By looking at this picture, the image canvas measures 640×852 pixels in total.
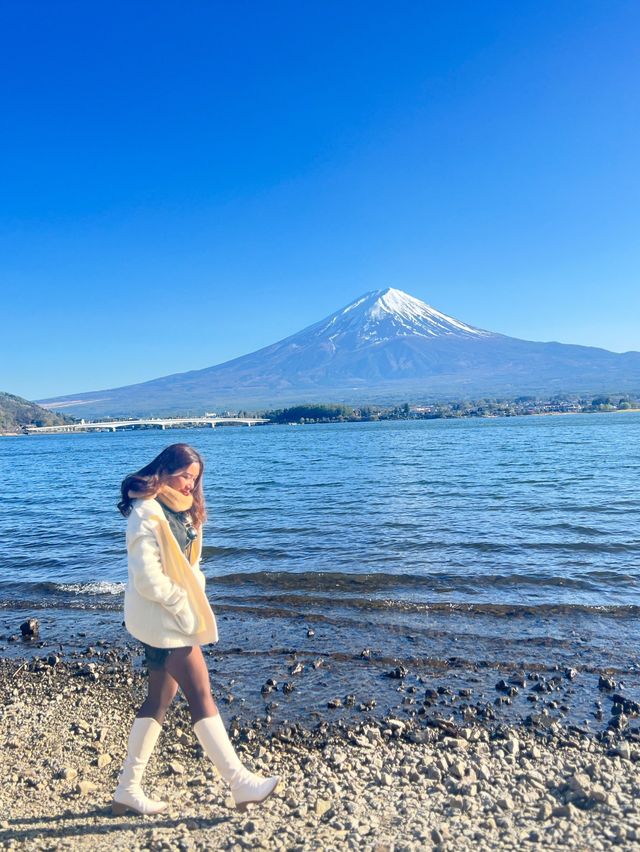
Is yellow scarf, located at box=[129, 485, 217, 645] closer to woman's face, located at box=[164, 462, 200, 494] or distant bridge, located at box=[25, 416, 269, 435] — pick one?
woman's face, located at box=[164, 462, 200, 494]

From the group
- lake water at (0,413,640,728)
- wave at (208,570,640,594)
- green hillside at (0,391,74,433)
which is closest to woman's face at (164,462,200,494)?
lake water at (0,413,640,728)

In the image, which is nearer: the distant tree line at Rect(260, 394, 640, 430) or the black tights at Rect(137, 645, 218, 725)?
the black tights at Rect(137, 645, 218, 725)

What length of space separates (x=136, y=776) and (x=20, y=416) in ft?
592

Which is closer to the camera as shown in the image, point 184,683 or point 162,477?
point 184,683

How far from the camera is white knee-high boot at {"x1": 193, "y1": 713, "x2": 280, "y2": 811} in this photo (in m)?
4.29

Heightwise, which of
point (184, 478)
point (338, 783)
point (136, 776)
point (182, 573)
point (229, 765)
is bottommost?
point (338, 783)

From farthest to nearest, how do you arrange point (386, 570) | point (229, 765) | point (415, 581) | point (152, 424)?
point (152, 424) → point (386, 570) → point (415, 581) → point (229, 765)

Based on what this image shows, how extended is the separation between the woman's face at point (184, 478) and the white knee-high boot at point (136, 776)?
5.10 ft

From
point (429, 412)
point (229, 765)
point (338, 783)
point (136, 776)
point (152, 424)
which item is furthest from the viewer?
point (429, 412)

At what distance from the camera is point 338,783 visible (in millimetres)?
4926

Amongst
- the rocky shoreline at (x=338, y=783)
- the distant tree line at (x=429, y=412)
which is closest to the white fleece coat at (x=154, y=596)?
the rocky shoreline at (x=338, y=783)

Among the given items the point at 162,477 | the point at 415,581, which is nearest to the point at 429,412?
the point at 415,581

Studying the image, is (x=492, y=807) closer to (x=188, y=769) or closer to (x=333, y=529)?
(x=188, y=769)

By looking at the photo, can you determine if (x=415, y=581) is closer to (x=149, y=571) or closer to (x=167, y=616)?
(x=167, y=616)
